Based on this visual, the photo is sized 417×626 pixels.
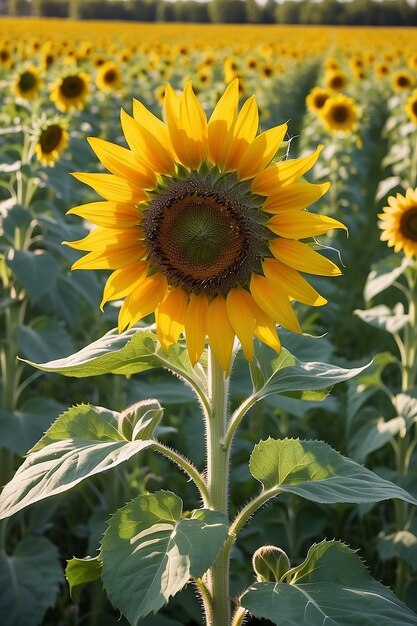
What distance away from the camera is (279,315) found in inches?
61.0

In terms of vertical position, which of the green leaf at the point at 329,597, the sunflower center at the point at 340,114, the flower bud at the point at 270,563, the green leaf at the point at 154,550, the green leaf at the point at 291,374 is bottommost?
the flower bud at the point at 270,563

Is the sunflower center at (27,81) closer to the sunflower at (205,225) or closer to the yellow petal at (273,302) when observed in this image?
the sunflower at (205,225)

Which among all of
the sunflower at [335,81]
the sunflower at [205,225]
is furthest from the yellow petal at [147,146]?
the sunflower at [335,81]

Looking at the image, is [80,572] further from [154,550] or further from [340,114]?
[340,114]

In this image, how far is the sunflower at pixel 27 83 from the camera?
584cm

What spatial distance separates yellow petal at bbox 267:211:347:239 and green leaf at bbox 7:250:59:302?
1.80 meters

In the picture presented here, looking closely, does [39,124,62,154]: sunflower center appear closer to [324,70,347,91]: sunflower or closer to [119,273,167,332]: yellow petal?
[119,273,167,332]: yellow petal

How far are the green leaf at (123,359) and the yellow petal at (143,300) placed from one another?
0.03 metres

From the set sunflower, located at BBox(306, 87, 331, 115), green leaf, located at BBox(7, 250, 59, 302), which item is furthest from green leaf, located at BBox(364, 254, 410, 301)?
sunflower, located at BBox(306, 87, 331, 115)

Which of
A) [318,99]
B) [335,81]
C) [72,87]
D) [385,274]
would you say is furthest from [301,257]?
[335,81]

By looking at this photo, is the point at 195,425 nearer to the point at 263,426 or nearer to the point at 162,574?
the point at 263,426

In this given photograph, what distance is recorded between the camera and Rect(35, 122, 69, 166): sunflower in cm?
400

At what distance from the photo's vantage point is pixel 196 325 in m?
1.60

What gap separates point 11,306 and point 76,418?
1.80m
